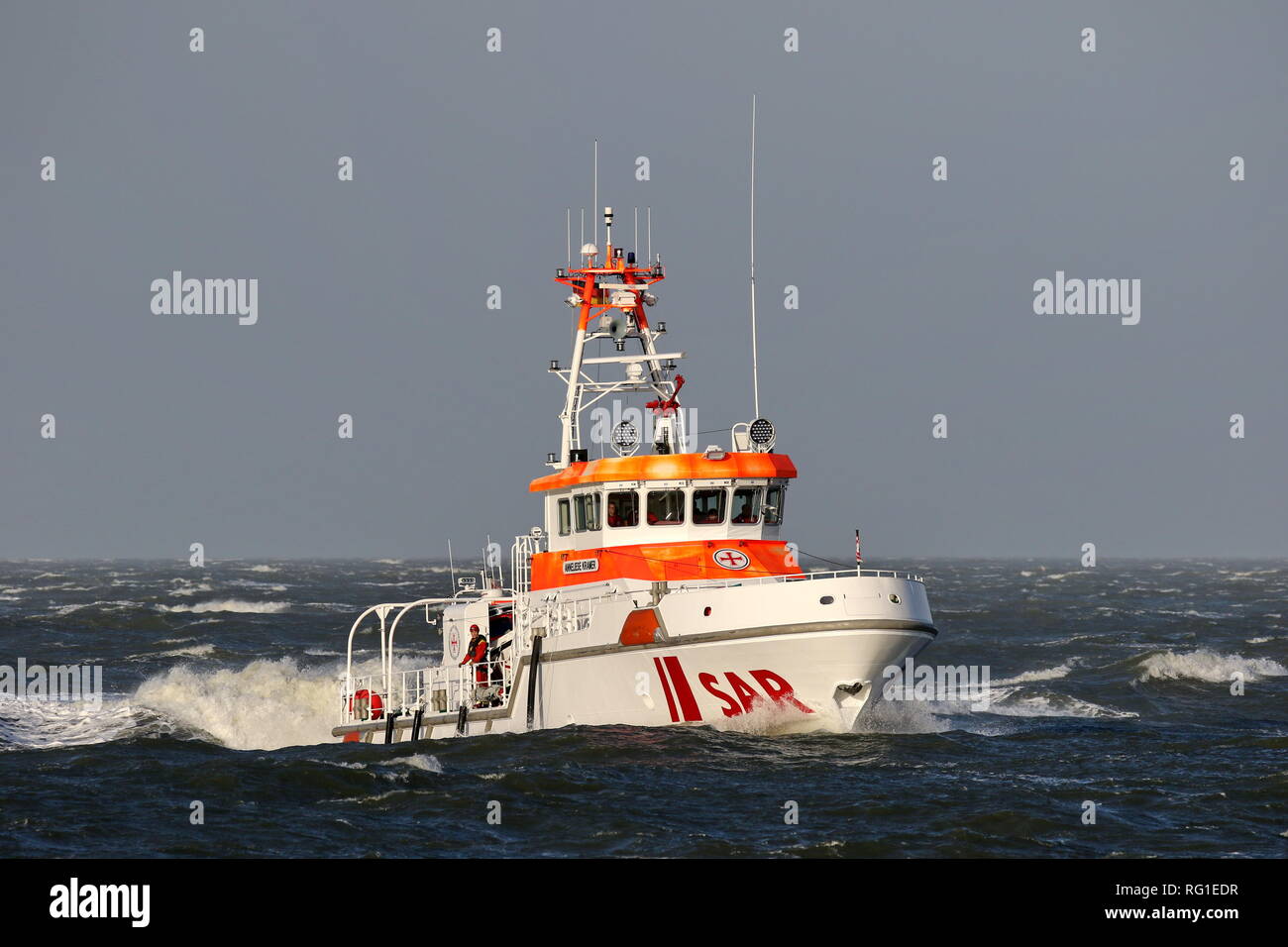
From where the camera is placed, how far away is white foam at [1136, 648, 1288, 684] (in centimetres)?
4491

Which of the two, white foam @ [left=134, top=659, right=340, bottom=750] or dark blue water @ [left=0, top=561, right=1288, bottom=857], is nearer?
dark blue water @ [left=0, top=561, right=1288, bottom=857]

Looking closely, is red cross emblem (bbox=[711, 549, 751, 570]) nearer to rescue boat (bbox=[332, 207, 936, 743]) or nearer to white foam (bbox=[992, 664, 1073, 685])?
rescue boat (bbox=[332, 207, 936, 743])

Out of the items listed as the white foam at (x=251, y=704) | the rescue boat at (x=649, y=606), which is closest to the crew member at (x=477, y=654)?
the rescue boat at (x=649, y=606)

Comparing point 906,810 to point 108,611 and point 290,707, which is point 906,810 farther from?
point 108,611

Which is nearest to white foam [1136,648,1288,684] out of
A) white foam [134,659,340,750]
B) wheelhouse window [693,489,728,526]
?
wheelhouse window [693,489,728,526]

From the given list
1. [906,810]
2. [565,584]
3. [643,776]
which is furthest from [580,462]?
[906,810]

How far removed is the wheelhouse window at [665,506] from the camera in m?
28.8

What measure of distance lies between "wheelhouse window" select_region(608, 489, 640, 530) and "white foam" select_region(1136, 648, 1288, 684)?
70.5 ft

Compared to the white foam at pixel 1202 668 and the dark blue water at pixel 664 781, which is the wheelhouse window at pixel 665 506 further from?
the white foam at pixel 1202 668

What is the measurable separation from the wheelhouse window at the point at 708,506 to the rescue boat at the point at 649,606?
3 centimetres

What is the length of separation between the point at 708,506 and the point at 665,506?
2.61 ft

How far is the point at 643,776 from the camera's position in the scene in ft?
77.2
